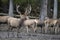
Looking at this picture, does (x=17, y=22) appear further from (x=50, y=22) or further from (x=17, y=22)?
(x=50, y=22)

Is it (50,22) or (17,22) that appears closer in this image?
(17,22)

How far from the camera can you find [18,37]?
46.6 ft

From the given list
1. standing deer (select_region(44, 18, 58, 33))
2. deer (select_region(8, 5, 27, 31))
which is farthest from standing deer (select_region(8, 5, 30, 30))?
standing deer (select_region(44, 18, 58, 33))

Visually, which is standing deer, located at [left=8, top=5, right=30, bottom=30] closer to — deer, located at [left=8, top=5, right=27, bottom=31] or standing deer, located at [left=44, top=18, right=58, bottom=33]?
deer, located at [left=8, top=5, right=27, bottom=31]

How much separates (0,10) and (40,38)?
12.6m

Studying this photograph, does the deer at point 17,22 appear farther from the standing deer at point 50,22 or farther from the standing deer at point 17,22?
the standing deer at point 50,22

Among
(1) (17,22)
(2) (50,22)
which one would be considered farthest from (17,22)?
(2) (50,22)

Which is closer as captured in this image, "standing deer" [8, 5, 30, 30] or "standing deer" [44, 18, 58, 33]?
"standing deer" [8, 5, 30, 30]

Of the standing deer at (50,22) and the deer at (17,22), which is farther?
the standing deer at (50,22)

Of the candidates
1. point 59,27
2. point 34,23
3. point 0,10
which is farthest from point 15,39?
point 0,10

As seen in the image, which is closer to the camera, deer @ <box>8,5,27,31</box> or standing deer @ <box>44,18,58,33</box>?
deer @ <box>8,5,27,31</box>

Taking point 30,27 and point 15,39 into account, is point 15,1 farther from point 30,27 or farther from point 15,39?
point 15,39

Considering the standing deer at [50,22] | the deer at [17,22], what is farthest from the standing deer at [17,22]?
the standing deer at [50,22]

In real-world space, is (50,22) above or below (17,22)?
below
